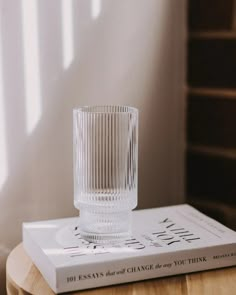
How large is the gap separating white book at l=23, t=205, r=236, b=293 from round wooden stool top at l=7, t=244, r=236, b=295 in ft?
0.03

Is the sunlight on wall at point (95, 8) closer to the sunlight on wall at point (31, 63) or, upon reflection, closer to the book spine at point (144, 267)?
the sunlight on wall at point (31, 63)

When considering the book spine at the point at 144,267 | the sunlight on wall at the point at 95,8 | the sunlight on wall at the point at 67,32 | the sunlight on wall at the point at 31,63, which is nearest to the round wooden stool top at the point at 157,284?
the book spine at the point at 144,267

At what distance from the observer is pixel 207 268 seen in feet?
3.29

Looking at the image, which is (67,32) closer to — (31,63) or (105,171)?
(31,63)

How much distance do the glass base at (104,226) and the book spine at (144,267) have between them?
8 cm

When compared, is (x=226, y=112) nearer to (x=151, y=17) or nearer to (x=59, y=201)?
(x=151, y=17)

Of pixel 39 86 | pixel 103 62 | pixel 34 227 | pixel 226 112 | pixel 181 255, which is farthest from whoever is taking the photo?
pixel 226 112

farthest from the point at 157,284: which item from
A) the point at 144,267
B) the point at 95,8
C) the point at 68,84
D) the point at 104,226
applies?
the point at 95,8

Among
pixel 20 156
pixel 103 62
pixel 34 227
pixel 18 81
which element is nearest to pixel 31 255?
pixel 34 227

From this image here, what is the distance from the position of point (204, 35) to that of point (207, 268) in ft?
2.11

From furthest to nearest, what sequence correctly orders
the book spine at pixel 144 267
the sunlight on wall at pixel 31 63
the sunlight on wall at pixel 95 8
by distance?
the sunlight on wall at pixel 95 8, the sunlight on wall at pixel 31 63, the book spine at pixel 144 267

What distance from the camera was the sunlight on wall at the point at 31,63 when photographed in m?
1.14

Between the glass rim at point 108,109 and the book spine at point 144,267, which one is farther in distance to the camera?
the glass rim at point 108,109

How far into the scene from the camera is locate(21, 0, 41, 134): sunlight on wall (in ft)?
3.74
